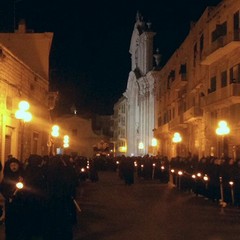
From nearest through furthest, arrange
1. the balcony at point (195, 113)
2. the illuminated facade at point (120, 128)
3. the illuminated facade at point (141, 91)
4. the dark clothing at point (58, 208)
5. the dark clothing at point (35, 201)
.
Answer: the dark clothing at point (58, 208)
the dark clothing at point (35, 201)
the balcony at point (195, 113)
the illuminated facade at point (141, 91)
the illuminated facade at point (120, 128)

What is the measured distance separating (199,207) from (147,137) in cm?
6267

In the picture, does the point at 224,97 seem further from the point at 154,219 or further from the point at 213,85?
the point at 154,219

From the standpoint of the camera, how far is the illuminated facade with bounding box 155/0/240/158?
121 feet

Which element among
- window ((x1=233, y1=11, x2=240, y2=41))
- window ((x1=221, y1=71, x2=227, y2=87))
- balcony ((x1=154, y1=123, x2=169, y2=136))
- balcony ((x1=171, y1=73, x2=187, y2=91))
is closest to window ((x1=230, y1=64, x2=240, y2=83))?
window ((x1=221, y1=71, x2=227, y2=87))

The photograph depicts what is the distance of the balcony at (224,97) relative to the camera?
117 ft

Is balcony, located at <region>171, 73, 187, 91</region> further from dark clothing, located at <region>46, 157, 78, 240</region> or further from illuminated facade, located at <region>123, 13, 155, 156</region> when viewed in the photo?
dark clothing, located at <region>46, 157, 78, 240</region>

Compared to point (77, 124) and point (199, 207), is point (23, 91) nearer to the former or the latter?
point (199, 207)

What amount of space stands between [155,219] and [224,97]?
20923 mm

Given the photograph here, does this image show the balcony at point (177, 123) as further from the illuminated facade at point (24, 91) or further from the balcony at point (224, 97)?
the illuminated facade at point (24, 91)

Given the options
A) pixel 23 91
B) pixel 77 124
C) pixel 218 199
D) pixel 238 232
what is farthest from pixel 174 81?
pixel 77 124

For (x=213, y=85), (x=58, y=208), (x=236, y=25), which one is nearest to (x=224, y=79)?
(x=213, y=85)

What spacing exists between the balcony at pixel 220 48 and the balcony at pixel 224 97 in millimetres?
2206

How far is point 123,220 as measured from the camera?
17531 mm

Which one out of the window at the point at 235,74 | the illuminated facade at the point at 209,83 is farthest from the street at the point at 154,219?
the window at the point at 235,74
